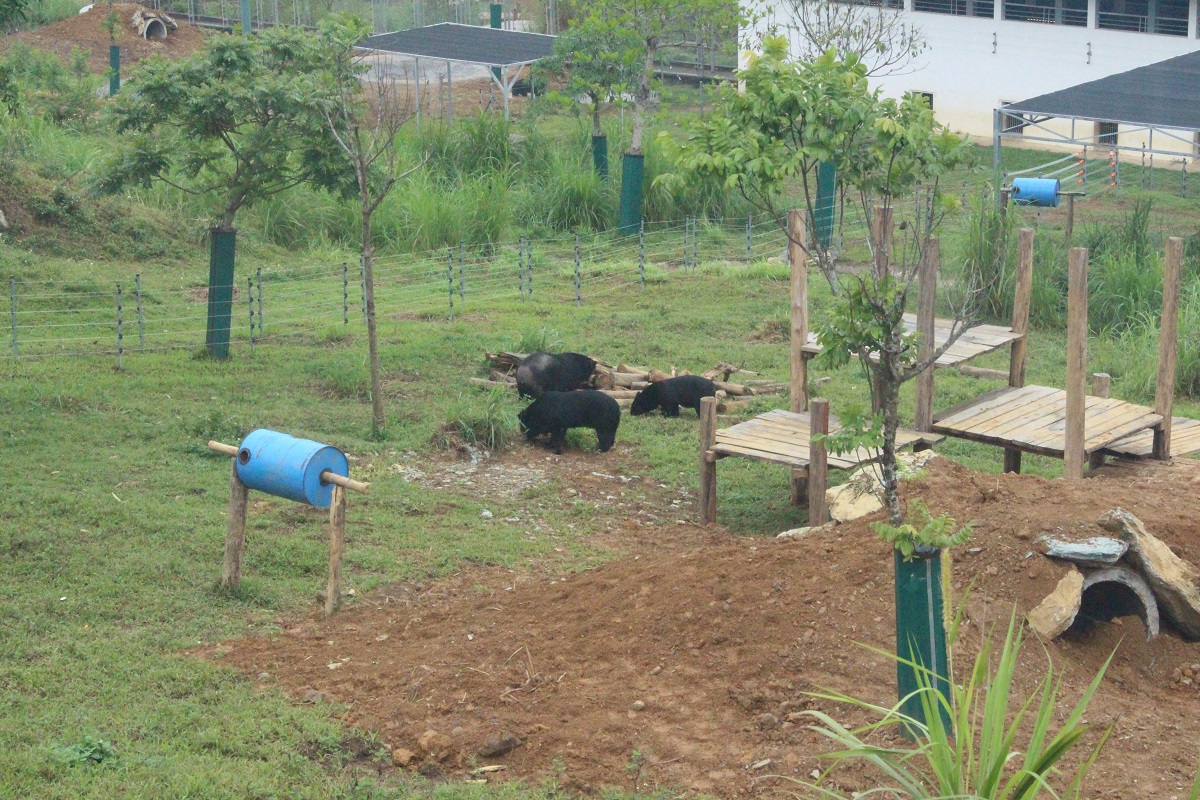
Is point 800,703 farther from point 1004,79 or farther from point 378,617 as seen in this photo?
point 1004,79

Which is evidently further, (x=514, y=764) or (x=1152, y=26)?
(x=1152, y=26)

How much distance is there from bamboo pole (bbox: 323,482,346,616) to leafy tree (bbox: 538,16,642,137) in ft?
55.6

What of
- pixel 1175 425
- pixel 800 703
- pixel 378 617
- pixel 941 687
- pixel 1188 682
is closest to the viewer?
pixel 941 687

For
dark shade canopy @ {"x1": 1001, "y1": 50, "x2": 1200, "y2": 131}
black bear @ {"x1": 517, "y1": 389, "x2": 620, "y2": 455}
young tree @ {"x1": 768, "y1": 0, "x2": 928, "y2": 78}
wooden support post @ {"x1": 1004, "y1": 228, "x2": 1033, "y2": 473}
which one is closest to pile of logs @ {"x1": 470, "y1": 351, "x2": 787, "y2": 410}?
black bear @ {"x1": 517, "y1": 389, "x2": 620, "y2": 455}

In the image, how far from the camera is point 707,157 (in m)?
6.61

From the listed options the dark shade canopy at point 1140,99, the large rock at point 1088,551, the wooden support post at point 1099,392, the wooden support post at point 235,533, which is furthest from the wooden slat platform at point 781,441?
the dark shade canopy at point 1140,99

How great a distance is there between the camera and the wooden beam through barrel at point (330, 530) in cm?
803

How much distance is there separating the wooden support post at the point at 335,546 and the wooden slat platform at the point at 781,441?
349 centimetres

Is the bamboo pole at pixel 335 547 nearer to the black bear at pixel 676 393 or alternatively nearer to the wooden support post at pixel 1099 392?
the black bear at pixel 676 393

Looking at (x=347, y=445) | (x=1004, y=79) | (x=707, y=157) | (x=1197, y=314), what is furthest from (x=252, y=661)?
(x=1004, y=79)

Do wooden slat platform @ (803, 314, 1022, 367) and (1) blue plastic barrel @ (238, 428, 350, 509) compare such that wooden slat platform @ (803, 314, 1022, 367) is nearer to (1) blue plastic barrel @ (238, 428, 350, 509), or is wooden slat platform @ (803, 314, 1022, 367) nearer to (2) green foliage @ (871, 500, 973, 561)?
(1) blue plastic barrel @ (238, 428, 350, 509)

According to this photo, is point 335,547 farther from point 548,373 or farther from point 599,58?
point 599,58

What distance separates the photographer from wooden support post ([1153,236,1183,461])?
10305 mm

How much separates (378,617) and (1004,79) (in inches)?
1063
